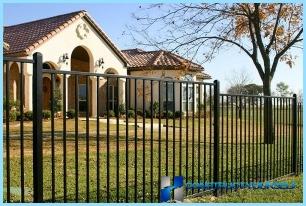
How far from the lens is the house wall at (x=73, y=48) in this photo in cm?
2089

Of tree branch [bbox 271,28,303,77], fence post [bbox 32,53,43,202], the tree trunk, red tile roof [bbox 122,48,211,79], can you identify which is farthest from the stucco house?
fence post [bbox 32,53,43,202]

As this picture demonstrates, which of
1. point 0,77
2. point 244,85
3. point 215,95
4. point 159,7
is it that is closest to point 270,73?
point 159,7

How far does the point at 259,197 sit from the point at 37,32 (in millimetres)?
18903

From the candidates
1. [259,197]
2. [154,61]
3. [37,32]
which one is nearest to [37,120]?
[259,197]

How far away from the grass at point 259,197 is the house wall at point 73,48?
48.8 ft

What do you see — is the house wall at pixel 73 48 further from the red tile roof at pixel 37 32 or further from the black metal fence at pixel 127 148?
the black metal fence at pixel 127 148

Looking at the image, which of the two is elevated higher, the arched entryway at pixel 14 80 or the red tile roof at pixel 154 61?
the red tile roof at pixel 154 61

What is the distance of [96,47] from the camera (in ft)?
79.5

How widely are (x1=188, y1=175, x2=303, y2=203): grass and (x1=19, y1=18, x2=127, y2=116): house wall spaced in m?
14.9

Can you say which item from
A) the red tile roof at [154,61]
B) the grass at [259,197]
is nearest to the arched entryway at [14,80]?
the red tile roof at [154,61]

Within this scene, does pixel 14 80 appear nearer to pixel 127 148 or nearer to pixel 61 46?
pixel 61 46

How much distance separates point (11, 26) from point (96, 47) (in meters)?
6.89

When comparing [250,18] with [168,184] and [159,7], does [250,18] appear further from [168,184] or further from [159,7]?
[168,184]

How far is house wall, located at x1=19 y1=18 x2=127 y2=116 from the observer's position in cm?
2089
